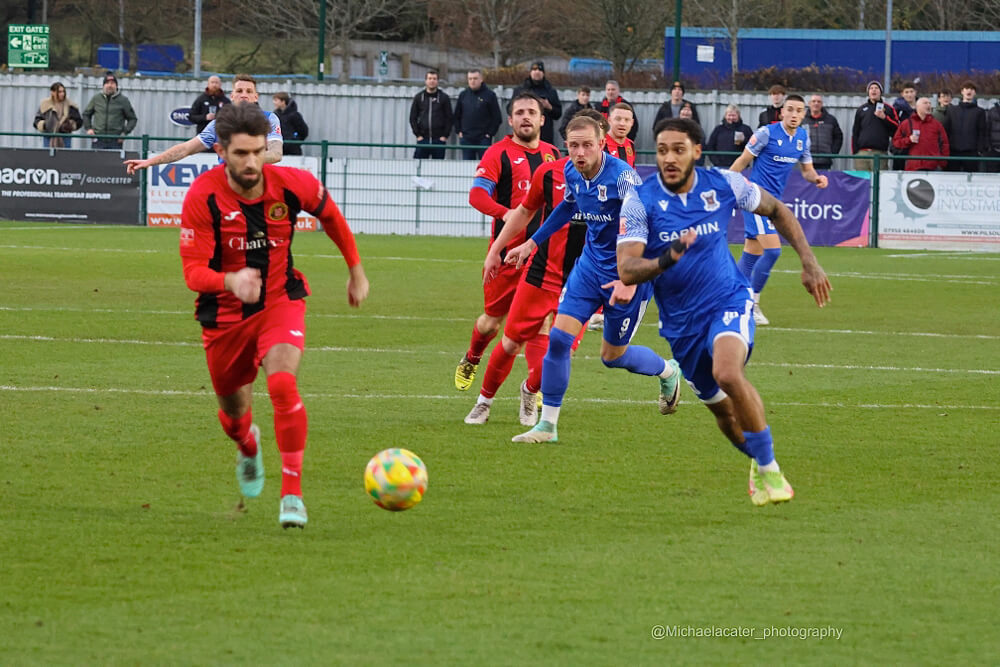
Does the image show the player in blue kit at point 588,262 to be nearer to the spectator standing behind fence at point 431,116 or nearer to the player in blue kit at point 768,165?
the player in blue kit at point 768,165

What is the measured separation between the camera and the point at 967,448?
9.20 meters

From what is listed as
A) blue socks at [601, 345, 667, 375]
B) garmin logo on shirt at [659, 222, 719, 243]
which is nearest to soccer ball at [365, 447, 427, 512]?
A: garmin logo on shirt at [659, 222, 719, 243]

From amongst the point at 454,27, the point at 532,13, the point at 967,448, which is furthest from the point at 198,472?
the point at 454,27

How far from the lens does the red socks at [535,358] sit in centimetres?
1013

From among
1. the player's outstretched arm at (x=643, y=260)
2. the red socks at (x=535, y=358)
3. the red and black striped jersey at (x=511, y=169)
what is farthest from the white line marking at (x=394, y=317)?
the player's outstretched arm at (x=643, y=260)

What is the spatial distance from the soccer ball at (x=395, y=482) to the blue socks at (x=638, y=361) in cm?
281

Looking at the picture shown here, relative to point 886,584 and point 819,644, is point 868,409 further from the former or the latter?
point 819,644

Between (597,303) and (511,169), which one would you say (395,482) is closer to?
(597,303)

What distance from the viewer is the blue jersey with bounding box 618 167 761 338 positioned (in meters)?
7.65

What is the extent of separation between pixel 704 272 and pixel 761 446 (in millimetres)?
909

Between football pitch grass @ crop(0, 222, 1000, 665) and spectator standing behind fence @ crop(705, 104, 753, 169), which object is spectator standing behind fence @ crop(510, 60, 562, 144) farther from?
football pitch grass @ crop(0, 222, 1000, 665)

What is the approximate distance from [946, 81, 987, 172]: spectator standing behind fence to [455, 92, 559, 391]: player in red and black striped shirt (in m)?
17.4

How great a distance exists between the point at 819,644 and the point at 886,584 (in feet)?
3.00

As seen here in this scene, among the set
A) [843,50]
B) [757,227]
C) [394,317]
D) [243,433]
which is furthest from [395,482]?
[843,50]
